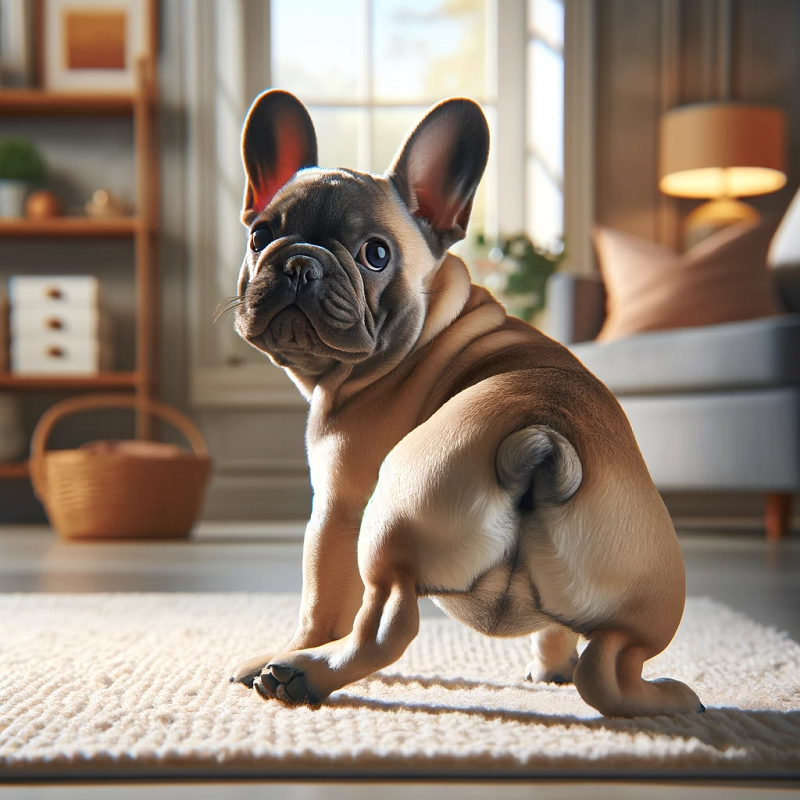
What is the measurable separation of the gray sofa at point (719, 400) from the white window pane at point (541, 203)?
3.03ft

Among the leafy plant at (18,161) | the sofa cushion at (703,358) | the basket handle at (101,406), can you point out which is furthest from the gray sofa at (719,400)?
the leafy plant at (18,161)

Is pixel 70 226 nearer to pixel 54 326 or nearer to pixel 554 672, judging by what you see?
pixel 54 326

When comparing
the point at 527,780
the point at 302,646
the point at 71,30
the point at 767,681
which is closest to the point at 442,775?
the point at 527,780

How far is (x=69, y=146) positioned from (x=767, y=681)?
3202 mm

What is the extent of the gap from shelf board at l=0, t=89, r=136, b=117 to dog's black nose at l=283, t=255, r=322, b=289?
2745 mm

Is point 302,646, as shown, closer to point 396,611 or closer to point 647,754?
point 396,611

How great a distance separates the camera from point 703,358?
7.43 ft

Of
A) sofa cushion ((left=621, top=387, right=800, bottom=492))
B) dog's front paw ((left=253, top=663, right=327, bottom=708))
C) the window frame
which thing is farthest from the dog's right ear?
the window frame

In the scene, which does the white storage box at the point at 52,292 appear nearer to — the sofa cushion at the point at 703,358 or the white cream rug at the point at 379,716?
the sofa cushion at the point at 703,358

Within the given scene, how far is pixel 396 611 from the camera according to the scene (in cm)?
65

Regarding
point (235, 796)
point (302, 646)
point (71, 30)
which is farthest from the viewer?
point (71, 30)

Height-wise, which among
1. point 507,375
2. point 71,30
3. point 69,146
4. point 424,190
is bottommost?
point 507,375

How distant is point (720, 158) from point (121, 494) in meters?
2.10

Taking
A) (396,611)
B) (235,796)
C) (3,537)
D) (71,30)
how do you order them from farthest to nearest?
(71,30) → (3,537) → (396,611) → (235,796)
